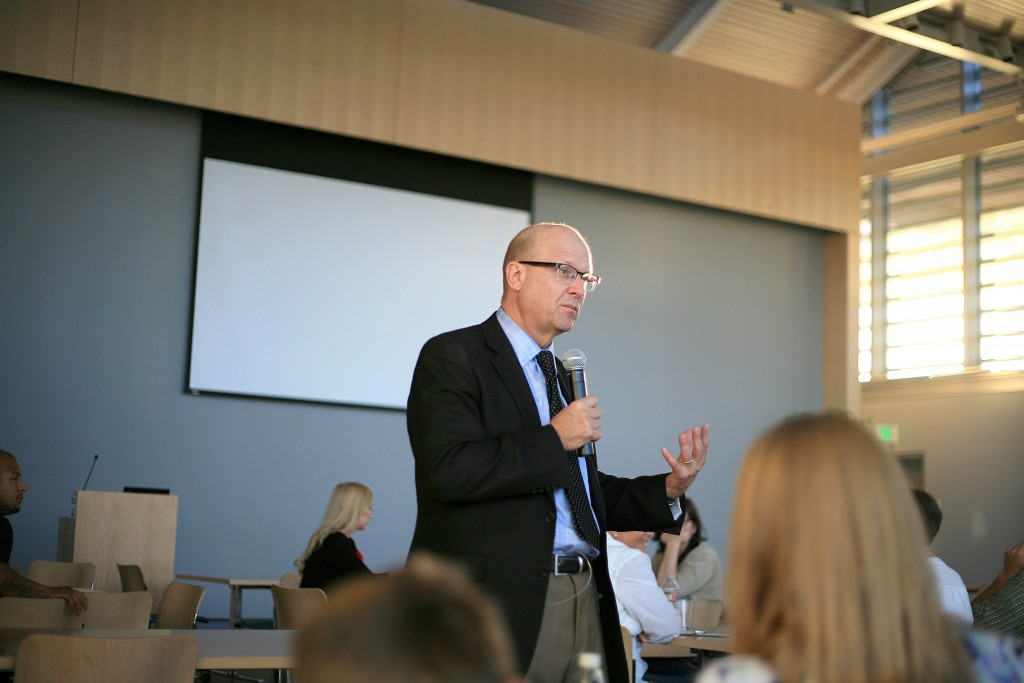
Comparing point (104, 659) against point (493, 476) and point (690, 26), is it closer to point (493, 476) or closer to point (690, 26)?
point (493, 476)

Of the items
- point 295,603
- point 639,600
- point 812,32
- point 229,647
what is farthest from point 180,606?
point 812,32

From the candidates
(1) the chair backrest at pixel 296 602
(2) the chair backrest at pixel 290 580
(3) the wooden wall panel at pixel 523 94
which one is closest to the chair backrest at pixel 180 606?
(1) the chair backrest at pixel 296 602

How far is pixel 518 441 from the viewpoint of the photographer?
7.40 ft

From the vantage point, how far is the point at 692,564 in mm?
6191

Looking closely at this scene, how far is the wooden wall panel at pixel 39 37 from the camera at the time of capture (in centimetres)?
705

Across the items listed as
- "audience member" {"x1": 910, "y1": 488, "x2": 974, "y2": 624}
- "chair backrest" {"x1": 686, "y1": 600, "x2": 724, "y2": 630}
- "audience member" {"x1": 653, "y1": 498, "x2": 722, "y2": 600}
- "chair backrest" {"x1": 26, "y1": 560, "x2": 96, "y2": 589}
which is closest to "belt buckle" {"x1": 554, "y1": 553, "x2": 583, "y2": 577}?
"audience member" {"x1": 910, "y1": 488, "x2": 974, "y2": 624}

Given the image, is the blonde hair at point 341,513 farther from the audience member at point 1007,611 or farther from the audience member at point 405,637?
the audience member at point 405,637

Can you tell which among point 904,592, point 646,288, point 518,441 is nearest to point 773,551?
point 904,592

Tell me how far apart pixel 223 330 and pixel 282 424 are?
846 millimetres

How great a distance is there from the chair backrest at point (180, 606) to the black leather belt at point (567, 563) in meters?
2.31

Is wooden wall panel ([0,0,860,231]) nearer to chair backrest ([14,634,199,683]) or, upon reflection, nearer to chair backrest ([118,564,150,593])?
chair backrest ([118,564,150,593])

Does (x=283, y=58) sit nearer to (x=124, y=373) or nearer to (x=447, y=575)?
(x=124, y=373)

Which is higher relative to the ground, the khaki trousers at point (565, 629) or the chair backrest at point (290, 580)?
the khaki trousers at point (565, 629)

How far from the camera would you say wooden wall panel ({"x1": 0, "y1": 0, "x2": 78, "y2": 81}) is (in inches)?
278
